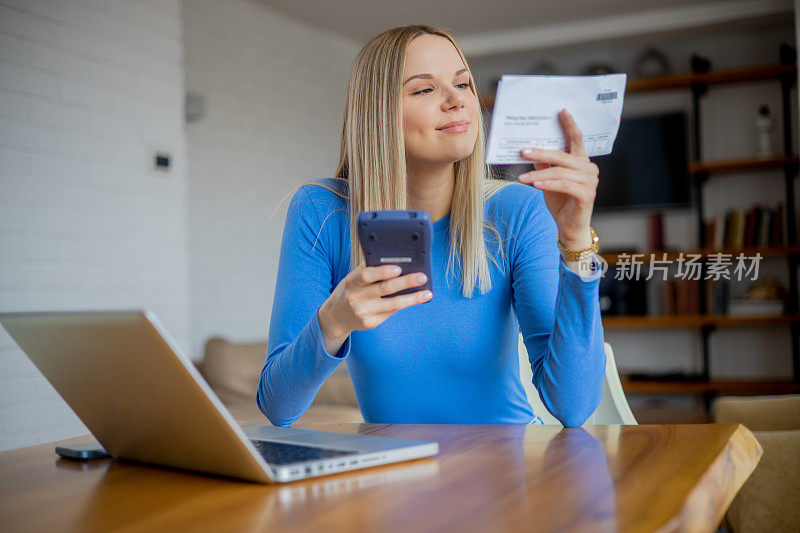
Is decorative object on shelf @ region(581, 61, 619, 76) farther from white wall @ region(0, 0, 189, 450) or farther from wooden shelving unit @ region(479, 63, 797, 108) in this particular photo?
white wall @ region(0, 0, 189, 450)

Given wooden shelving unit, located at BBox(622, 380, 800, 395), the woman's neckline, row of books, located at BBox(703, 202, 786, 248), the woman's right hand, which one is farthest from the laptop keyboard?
row of books, located at BBox(703, 202, 786, 248)

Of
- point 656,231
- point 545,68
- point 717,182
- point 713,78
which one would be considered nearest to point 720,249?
point 656,231

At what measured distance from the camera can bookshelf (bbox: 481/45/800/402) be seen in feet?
16.8

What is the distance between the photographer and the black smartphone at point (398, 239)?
2.99 ft

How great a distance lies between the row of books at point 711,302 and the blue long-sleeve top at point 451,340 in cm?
427

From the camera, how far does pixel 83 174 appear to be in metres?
3.26

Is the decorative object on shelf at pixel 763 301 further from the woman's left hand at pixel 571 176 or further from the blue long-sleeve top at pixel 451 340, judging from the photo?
the woman's left hand at pixel 571 176

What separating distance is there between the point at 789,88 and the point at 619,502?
5.51 meters

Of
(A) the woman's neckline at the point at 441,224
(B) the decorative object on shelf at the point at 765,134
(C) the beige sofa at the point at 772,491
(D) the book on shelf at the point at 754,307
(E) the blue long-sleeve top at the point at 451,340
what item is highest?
(B) the decorative object on shelf at the point at 765,134

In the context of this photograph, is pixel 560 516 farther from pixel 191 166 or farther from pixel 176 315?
pixel 191 166

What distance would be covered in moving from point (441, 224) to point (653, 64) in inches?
181

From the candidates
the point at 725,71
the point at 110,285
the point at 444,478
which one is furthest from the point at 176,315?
the point at 725,71

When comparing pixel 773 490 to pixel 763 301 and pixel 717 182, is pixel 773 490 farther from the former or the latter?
pixel 717 182

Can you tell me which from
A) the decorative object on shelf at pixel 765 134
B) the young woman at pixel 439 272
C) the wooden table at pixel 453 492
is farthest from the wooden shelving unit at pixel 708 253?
the wooden table at pixel 453 492
